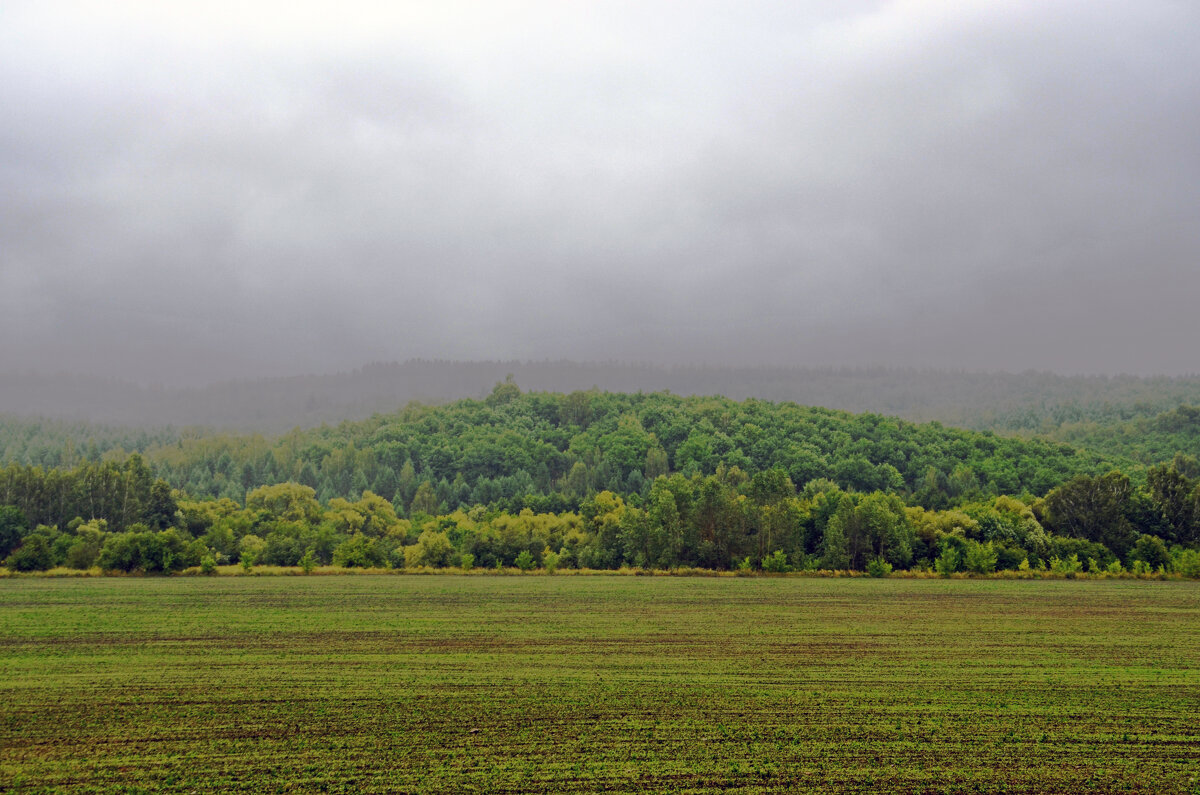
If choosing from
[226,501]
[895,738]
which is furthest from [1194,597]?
[226,501]

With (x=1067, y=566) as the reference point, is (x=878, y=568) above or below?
below

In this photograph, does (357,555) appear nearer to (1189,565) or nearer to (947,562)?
(947,562)

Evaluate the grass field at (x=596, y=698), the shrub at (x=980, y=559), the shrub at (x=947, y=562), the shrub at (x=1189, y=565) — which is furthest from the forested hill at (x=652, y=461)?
the grass field at (x=596, y=698)

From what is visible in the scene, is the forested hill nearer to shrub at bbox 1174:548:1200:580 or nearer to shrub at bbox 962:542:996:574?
shrub at bbox 1174:548:1200:580

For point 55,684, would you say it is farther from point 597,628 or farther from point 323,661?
point 597,628

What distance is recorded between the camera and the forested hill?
147000 millimetres

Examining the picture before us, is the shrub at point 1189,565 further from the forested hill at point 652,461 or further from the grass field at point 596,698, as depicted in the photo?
the forested hill at point 652,461

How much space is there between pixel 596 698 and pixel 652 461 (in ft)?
491

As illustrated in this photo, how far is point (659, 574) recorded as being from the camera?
67562 mm

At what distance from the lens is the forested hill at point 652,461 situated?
147000 millimetres

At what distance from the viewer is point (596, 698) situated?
2395 centimetres

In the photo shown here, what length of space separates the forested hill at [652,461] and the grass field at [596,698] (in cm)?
10331

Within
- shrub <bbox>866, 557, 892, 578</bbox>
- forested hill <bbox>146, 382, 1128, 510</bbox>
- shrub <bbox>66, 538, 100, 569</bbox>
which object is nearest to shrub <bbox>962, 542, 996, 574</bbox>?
shrub <bbox>866, 557, 892, 578</bbox>

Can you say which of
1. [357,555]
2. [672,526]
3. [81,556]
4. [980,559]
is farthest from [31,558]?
[980,559]
